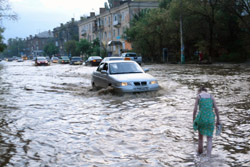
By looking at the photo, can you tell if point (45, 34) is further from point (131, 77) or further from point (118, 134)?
point (118, 134)

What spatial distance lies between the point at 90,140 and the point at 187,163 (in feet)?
7.10

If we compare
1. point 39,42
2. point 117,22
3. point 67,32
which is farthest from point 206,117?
point 39,42

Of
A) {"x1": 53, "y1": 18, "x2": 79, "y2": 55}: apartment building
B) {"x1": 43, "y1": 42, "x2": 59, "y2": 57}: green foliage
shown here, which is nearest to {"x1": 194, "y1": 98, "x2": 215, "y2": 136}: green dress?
{"x1": 53, "y1": 18, "x2": 79, "y2": 55}: apartment building

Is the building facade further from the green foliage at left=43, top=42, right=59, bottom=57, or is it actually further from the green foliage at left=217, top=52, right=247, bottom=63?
the green foliage at left=217, top=52, right=247, bottom=63

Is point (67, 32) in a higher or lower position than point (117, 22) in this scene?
higher

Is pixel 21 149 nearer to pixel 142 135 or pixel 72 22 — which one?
pixel 142 135

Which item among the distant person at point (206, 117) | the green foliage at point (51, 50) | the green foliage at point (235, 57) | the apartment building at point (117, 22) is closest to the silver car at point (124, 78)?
the distant person at point (206, 117)

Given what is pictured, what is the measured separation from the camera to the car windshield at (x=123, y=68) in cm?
1254

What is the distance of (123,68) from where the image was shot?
1271 cm

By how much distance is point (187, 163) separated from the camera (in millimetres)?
4637

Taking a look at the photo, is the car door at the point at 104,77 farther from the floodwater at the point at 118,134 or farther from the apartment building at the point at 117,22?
the apartment building at the point at 117,22

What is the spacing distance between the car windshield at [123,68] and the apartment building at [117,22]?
4008cm

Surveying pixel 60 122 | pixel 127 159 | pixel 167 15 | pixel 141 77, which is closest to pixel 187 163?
pixel 127 159

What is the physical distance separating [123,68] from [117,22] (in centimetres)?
5207
